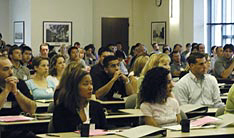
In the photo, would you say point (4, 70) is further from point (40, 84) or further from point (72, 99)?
point (40, 84)

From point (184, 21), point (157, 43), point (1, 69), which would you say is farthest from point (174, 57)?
point (1, 69)

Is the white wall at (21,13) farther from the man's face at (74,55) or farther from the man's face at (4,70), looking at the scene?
the man's face at (4,70)

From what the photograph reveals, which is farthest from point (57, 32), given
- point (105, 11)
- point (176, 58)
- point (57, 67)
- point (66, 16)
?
point (57, 67)

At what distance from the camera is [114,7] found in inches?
758

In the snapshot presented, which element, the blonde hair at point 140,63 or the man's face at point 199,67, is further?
the blonde hair at point 140,63

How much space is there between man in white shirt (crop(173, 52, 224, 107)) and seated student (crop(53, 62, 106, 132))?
246 cm

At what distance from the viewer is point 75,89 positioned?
207 inches

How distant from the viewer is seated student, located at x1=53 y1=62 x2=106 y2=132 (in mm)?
5211

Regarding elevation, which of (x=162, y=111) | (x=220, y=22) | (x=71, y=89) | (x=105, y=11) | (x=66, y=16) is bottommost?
(x=162, y=111)

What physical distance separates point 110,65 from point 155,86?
110 inches

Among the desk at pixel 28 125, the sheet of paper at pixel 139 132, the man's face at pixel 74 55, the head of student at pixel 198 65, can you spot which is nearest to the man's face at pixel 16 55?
the man's face at pixel 74 55

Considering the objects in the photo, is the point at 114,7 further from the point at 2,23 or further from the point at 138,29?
the point at 2,23

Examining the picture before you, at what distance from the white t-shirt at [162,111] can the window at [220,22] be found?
471 inches

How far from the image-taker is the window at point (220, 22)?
686 inches
